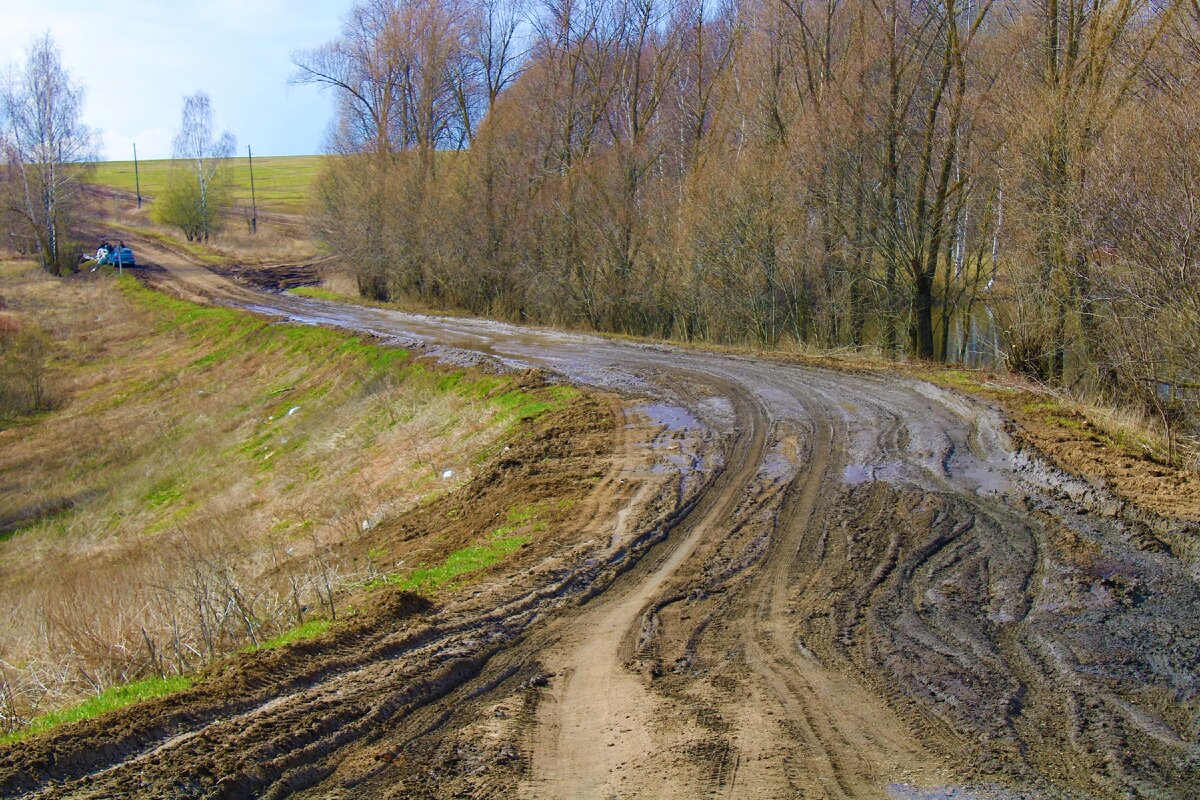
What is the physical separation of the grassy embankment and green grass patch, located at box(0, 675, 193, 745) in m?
0.02

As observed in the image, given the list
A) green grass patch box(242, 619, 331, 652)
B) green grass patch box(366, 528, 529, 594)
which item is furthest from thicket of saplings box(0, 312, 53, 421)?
green grass patch box(242, 619, 331, 652)

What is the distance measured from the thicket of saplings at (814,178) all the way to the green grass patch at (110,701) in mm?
10920

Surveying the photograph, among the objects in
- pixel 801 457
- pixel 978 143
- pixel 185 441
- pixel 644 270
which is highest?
pixel 978 143

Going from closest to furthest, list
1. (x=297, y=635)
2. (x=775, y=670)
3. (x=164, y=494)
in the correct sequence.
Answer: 1. (x=775, y=670)
2. (x=297, y=635)
3. (x=164, y=494)

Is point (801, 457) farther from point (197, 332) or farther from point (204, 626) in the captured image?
point (197, 332)

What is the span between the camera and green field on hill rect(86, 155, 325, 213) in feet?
314

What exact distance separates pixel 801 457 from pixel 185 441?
64.1ft

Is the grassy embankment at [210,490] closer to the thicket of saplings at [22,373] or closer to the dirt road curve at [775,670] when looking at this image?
the thicket of saplings at [22,373]

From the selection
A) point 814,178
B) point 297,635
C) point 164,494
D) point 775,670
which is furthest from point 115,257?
point 775,670

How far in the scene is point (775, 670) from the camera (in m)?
5.62

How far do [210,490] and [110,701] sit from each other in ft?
50.4

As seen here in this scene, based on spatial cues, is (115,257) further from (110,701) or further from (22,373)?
(110,701)

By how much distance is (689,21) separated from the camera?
32.5 meters

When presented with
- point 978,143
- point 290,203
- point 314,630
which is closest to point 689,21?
point 978,143
